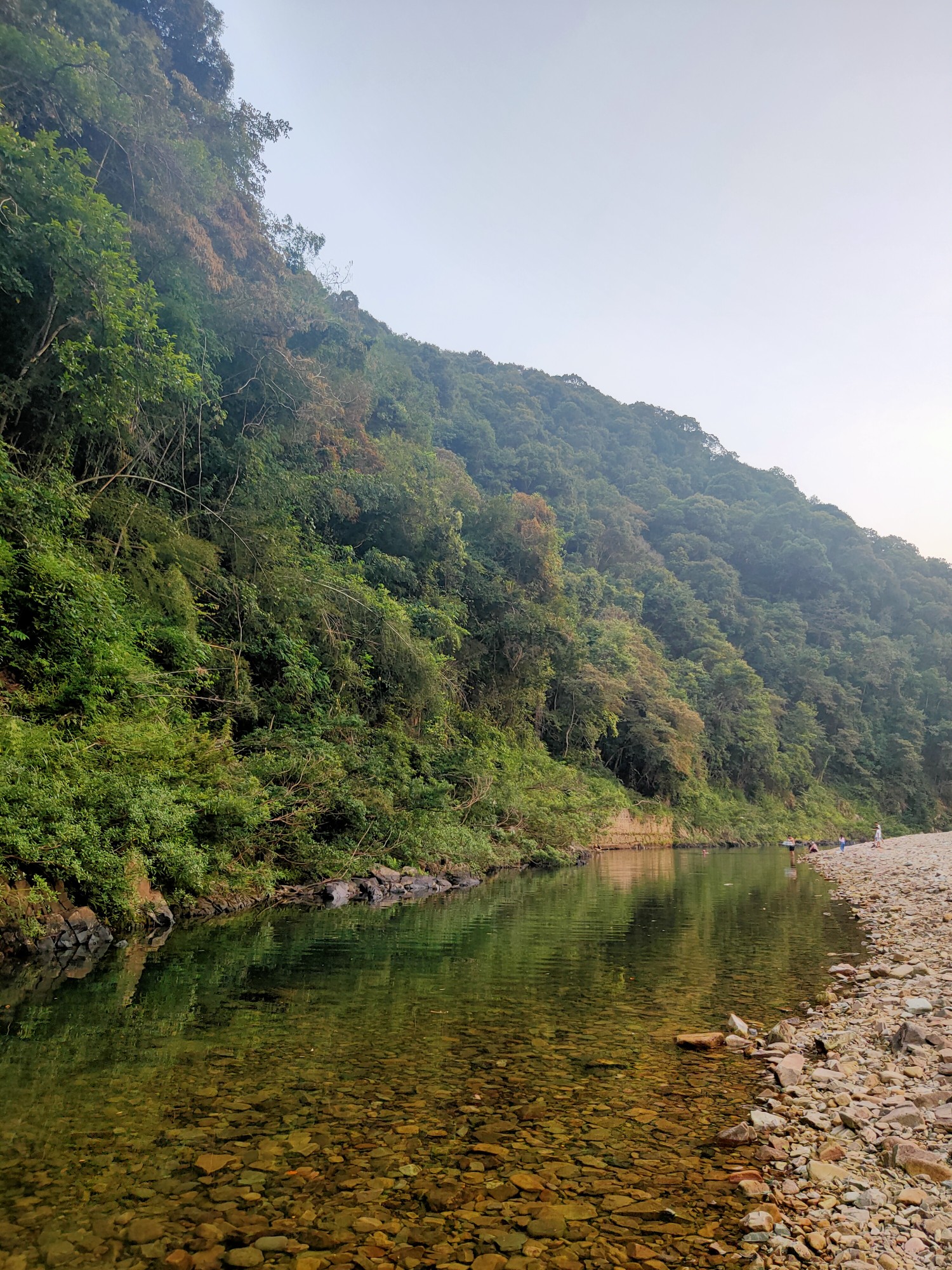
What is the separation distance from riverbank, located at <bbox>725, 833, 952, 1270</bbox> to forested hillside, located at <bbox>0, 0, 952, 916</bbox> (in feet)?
24.8

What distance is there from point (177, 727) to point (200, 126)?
1913 centimetres

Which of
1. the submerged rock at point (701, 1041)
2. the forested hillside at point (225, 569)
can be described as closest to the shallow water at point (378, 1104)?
the submerged rock at point (701, 1041)

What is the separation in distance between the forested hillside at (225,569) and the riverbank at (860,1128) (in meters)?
7.57

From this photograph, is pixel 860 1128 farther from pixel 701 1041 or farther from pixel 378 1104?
pixel 378 1104

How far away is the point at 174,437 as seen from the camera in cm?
1766

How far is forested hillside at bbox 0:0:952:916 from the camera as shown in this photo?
11047 mm

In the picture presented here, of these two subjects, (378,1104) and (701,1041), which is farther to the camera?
(701,1041)

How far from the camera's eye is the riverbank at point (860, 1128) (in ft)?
10.7

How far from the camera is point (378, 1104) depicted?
4715mm

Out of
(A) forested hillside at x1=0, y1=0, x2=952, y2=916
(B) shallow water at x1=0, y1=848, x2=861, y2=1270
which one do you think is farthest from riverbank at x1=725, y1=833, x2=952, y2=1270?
(A) forested hillside at x1=0, y1=0, x2=952, y2=916

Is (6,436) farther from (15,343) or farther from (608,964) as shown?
(608,964)

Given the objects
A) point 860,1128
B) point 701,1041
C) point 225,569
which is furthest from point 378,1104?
point 225,569

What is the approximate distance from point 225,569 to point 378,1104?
611 inches

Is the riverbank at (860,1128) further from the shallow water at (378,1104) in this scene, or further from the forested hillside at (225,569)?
the forested hillside at (225,569)
